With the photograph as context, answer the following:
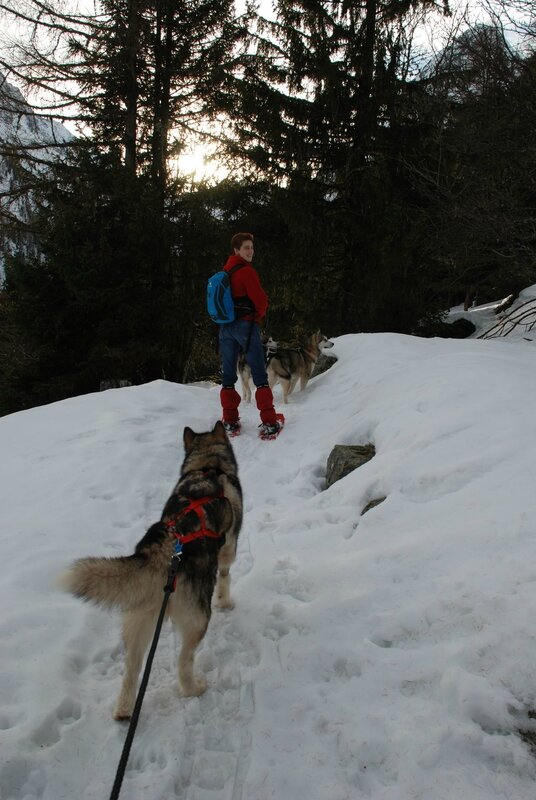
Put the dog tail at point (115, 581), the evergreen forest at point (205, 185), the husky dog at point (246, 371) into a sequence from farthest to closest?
the evergreen forest at point (205, 185)
the husky dog at point (246, 371)
the dog tail at point (115, 581)

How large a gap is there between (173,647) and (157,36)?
17.3 m

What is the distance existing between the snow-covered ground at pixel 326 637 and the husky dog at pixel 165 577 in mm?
317

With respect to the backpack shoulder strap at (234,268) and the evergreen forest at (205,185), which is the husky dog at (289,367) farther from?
the evergreen forest at (205,185)

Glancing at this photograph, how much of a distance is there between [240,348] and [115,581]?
5138 mm

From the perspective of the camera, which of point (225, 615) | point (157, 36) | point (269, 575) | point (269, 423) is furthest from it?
point (157, 36)

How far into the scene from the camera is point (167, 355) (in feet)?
43.0

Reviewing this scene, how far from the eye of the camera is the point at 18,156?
1303 centimetres

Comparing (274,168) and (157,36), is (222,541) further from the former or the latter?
(157,36)

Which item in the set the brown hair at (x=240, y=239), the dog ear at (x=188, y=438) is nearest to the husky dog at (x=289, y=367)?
the brown hair at (x=240, y=239)

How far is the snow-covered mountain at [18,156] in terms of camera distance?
12.9 meters

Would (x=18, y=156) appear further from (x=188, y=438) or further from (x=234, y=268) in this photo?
(x=188, y=438)

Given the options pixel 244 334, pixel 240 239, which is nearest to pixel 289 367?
pixel 244 334

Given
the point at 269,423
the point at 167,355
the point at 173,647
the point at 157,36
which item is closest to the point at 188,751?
the point at 173,647

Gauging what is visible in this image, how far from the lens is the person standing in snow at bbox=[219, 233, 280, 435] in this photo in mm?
6340
